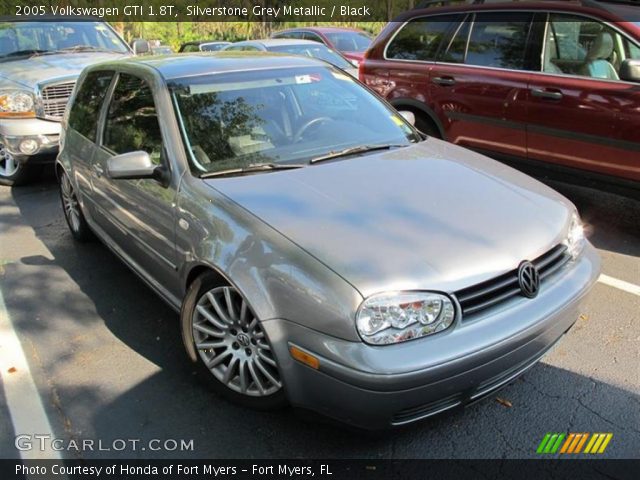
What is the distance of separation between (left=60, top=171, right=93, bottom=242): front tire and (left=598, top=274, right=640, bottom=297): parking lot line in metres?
4.01

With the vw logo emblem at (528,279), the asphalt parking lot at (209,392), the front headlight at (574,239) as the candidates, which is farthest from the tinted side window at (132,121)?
the front headlight at (574,239)

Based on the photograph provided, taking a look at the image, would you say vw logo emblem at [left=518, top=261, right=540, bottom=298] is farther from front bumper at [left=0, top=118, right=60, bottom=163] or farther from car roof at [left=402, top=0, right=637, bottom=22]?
front bumper at [left=0, top=118, right=60, bottom=163]

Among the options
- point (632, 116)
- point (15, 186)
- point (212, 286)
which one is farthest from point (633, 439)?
point (15, 186)

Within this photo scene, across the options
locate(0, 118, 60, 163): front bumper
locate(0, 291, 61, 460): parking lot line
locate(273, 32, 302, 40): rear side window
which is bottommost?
locate(0, 291, 61, 460): parking lot line

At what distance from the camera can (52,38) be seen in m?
7.52

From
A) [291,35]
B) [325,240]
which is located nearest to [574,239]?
[325,240]

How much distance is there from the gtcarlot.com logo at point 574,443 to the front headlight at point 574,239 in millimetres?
832

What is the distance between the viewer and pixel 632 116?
421cm

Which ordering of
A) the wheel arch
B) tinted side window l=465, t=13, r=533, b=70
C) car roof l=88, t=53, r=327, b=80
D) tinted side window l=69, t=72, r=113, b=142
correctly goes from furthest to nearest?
the wheel arch
tinted side window l=465, t=13, r=533, b=70
tinted side window l=69, t=72, r=113, b=142
car roof l=88, t=53, r=327, b=80

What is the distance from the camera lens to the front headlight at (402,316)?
2.11 meters

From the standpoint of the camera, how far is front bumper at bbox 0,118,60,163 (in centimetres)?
614

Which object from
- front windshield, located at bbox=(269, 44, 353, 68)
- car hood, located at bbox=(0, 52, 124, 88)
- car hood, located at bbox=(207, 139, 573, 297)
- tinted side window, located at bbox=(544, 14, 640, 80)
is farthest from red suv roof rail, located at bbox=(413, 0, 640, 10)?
front windshield, located at bbox=(269, 44, 353, 68)

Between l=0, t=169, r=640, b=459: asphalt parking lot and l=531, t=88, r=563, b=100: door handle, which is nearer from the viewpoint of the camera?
l=0, t=169, r=640, b=459: asphalt parking lot

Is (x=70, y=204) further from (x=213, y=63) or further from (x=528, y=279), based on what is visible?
(x=528, y=279)
